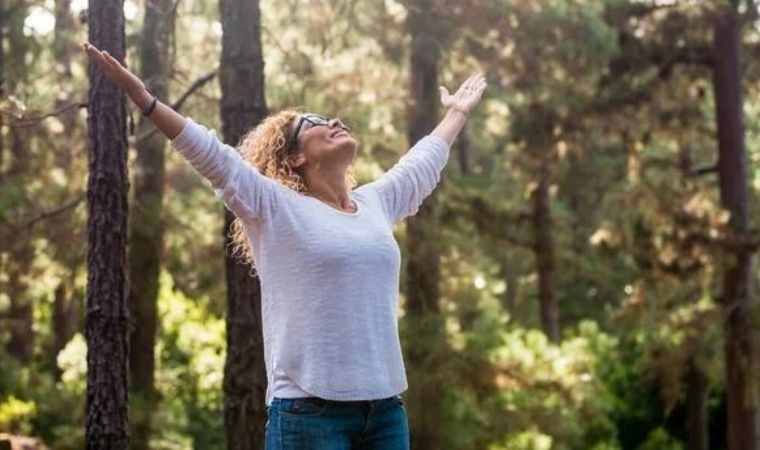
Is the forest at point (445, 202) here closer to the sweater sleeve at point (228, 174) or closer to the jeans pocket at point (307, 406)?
the sweater sleeve at point (228, 174)

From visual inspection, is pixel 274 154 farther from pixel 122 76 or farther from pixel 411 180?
pixel 122 76

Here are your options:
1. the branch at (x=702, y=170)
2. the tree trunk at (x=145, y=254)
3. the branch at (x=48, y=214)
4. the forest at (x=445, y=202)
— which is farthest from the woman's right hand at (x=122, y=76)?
the branch at (x=702, y=170)

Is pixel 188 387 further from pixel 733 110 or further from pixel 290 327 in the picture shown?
pixel 290 327

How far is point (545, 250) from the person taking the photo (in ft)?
62.2

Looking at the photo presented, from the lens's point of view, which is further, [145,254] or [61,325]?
[61,325]

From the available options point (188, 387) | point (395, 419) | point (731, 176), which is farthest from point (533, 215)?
point (395, 419)

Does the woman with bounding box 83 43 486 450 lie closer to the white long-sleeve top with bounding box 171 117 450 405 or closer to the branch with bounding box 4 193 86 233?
the white long-sleeve top with bounding box 171 117 450 405

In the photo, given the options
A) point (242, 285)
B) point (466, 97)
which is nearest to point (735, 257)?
point (242, 285)

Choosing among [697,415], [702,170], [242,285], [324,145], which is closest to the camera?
[324,145]

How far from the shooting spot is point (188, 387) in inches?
594

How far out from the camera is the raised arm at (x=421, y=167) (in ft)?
11.6

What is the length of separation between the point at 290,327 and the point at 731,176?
12.0 m

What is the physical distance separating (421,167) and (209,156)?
91 centimetres

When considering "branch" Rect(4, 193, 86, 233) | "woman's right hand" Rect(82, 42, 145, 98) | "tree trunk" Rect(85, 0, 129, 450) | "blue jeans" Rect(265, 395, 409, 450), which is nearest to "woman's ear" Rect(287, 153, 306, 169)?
"woman's right hand" Rect(82, 42, 145, 98)
